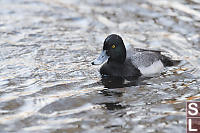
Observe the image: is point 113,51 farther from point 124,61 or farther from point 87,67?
point 87,67

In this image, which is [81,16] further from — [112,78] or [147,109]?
[147,109]

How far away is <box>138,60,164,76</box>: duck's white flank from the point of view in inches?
403

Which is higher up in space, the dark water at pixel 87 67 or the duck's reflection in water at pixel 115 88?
the dark water at pixel 87 67

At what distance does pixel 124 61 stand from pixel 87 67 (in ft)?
2.96

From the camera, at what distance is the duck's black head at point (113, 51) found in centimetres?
983

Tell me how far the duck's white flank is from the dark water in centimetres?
18

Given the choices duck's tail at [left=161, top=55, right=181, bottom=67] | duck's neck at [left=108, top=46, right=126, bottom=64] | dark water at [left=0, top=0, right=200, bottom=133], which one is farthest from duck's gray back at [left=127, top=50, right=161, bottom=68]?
→ dark water at [left=0, top=0, right=200, bottom=133]

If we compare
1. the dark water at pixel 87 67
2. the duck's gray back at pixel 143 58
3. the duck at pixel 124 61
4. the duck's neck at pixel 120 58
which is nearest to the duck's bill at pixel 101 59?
the duck at pixel 124 61

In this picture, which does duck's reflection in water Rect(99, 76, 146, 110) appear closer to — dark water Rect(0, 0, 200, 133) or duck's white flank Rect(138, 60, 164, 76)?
dark water Rect(0, 0, 200, 133)

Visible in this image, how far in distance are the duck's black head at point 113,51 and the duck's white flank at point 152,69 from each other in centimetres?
54

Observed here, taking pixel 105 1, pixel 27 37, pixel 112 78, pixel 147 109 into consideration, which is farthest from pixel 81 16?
pixel 147 109

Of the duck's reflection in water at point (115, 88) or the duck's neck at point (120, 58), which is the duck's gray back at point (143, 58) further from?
the duck's reflection in water at point (115, 88)

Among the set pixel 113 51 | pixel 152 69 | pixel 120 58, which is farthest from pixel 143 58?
pixel 113 51

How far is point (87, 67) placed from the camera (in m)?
10.4
